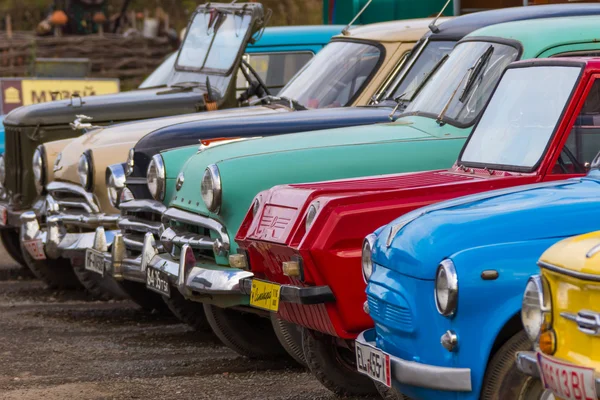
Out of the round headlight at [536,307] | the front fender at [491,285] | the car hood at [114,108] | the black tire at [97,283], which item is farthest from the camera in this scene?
the car hood at [114,108]

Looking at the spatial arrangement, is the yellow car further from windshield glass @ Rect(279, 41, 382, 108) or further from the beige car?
windshield glass @ Rect(279, 41, 382, 108)

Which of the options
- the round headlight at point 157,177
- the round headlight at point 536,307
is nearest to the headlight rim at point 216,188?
the round headlight at point 157,177

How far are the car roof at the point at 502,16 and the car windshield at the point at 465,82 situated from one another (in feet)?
2.13

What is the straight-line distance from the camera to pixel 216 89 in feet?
34.6

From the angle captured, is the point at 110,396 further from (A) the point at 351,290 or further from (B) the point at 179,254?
(A) the point at 351,290

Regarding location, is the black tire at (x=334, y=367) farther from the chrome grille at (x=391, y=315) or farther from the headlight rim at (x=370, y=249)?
the chrome grille at (x=391, y=315)

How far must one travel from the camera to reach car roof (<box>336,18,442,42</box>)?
903cm

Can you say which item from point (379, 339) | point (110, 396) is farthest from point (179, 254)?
point (379, 339)

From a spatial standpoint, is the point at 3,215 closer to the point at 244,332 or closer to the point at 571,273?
the point at 244,332

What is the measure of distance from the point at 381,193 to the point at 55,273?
583 cm

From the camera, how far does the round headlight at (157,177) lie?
7.84 m

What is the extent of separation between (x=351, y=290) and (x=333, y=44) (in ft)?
13.9

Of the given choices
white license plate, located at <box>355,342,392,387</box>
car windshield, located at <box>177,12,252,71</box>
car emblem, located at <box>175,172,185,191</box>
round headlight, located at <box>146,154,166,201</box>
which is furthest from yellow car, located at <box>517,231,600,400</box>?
car windshield, located at <box>177,12,252,71</box>

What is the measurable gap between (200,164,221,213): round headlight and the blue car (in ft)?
6.81
